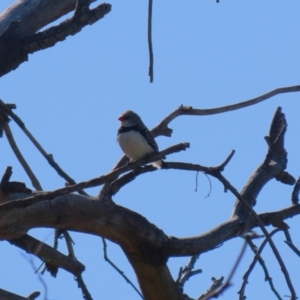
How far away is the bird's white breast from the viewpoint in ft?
22.5

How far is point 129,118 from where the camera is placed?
7.86 metres

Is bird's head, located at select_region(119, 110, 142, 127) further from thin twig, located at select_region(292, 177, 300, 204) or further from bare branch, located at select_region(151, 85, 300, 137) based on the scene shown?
thin twig, located at select_region(292, 177, 300, 204)

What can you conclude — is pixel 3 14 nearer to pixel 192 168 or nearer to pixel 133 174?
pixel 133 174

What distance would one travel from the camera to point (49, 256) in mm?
4336

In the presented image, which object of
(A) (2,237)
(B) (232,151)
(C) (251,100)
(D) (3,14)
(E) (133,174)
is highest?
(D) (3,14)

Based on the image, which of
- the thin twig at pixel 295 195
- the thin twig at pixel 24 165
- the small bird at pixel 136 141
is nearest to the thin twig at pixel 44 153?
the thin twig at pixel 24 165

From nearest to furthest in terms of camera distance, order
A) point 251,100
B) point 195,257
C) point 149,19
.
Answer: point 149,19 → point 251,100 → point 195,257

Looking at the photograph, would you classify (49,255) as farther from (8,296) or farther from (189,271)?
(189,271)

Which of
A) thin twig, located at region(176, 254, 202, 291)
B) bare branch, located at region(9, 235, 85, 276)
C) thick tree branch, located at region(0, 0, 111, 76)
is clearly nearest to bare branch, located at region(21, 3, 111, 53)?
thick tree branch, located at region(0, 0, 111, 76)

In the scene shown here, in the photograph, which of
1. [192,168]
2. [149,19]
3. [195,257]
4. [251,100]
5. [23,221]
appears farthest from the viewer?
[195,257]

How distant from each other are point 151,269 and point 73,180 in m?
0.74

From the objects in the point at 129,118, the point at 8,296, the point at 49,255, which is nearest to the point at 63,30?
the point at 49,255

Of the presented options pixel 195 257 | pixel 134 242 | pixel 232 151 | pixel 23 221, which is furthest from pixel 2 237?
pixel 195 257

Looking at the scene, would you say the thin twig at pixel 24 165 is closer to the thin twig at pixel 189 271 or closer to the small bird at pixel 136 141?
the thin twig at pixel 189 271
